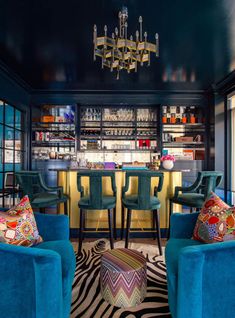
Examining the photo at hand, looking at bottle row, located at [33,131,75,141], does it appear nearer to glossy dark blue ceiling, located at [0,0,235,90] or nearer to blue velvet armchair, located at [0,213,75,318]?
glossy dark blue ceiling, located at [0,0,235,90]

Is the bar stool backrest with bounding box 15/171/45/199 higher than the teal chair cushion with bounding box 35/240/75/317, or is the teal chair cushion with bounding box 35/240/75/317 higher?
the bar stool backrest with bounding box 15/171/45/199

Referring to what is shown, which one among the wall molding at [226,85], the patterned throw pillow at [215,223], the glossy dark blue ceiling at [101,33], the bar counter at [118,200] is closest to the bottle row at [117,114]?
the glossy dark blue ceiling at [101,33]

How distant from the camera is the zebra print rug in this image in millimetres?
1566

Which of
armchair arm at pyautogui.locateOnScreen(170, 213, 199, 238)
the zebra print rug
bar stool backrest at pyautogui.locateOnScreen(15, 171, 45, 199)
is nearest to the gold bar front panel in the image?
bar stool backrest at pyautogui.locateOnScreen(15, 171, 45, 199)

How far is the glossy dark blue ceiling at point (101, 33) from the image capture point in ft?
8.16

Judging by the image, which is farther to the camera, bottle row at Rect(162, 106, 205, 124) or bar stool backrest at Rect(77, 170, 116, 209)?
bottle row at Rect(162, 106, 205, 124)

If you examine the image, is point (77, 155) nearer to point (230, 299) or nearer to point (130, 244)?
point (130, 244)

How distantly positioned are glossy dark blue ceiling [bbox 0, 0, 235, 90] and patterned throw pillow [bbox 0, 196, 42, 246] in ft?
7.51

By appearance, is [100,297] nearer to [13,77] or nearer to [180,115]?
[13,77]

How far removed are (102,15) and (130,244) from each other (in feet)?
9.48

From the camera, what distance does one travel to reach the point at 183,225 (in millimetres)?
1788

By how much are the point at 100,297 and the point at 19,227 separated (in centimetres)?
91

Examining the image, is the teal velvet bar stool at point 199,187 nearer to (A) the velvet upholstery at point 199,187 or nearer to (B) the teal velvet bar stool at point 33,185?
(A) the velvet upholstery at point 199,187

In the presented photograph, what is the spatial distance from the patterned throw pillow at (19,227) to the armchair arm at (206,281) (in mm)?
968
